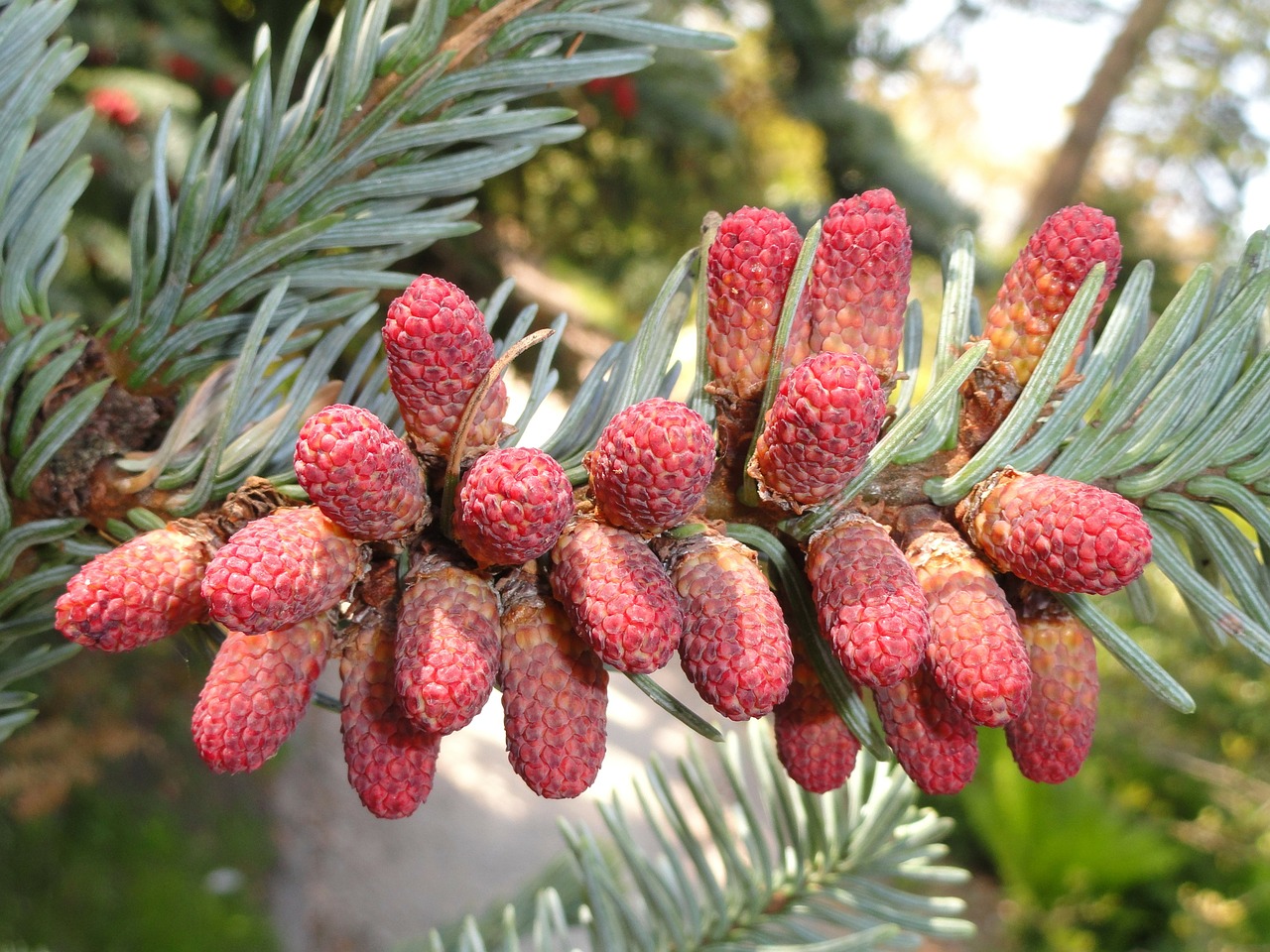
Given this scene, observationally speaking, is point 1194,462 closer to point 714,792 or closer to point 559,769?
point 559,769

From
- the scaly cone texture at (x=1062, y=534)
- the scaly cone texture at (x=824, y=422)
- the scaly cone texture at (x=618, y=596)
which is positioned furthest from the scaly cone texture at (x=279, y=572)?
the scaly cone texture at (x=1062, y=534)

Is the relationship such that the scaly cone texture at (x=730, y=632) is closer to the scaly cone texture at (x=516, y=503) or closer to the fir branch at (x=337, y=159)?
the scaly cone texture at (x=516, y=503)

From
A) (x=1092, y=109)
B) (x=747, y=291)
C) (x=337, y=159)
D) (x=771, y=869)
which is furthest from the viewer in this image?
(x=1092, y=109)

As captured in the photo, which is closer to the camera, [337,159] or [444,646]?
[444,646]

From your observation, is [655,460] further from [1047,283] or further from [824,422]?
[1047,283]

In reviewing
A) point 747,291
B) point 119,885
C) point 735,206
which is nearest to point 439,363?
point 747,291

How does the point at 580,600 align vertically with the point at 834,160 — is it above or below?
above

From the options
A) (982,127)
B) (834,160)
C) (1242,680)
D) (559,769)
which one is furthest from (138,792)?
(982,127)
